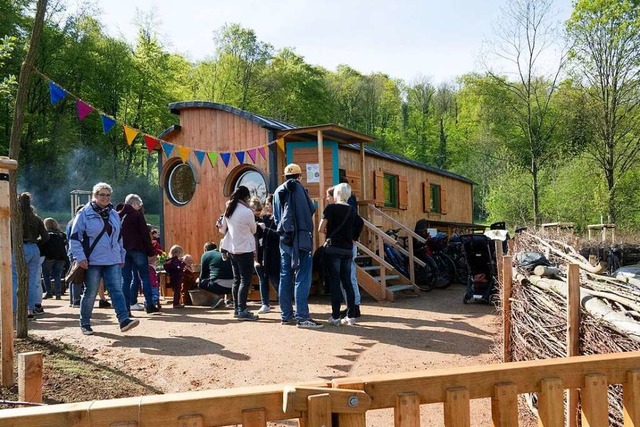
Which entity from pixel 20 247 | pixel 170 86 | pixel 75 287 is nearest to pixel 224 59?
pixel 170 86

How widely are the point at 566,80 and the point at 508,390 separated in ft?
84.9

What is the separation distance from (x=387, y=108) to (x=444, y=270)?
36.6m

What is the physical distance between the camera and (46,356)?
209 inches

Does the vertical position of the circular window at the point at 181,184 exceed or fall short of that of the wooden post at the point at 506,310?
it exceeds it

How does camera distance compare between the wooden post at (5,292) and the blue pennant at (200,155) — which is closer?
the wooden post at (5,292)

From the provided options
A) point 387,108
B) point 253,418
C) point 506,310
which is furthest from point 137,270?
point 387,108

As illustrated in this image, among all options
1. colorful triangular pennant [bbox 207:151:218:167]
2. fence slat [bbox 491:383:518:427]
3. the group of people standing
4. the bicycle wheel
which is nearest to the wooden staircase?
the bicycle wheel

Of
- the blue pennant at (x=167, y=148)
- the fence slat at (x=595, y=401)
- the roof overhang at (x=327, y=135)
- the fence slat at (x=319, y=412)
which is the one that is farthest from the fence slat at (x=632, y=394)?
the blue pennant at (x=167, y=148)

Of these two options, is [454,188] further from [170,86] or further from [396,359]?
[170,86]

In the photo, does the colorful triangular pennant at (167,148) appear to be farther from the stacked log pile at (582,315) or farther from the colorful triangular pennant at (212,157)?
the stacked log pile at (582,315)

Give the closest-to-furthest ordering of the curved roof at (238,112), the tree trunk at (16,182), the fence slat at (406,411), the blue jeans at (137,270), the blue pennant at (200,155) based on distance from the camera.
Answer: the fence slat at (406,411)
the tree trunk at (16,182)
the blue jeans at (137,270)
the curved roof at (238,112)
the blue pennant at (200,155)

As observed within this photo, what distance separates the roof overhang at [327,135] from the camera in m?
11.0

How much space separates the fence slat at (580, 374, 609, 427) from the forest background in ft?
79.1

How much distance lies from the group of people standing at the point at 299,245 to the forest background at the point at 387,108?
65.9ft
